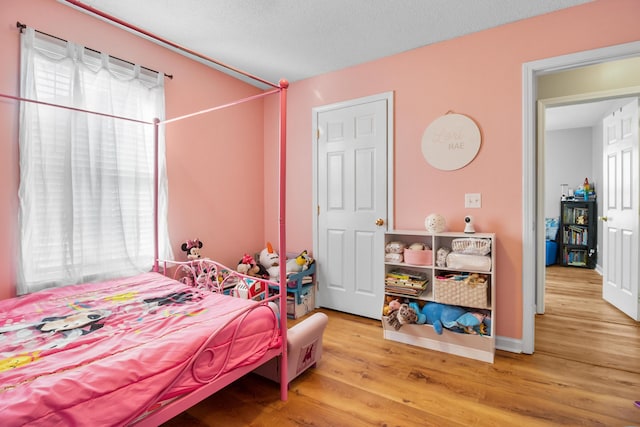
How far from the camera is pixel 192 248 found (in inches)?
114

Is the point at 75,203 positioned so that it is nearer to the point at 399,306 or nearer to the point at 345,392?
the point at 345,392

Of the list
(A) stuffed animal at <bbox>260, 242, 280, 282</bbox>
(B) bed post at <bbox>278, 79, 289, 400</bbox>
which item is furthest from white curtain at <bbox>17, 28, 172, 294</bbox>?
(B) bed post at <bbox>278, 79, 289, 400</bbox>

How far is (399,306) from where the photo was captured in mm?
2660

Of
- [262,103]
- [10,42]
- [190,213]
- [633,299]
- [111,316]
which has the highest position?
[262,103]

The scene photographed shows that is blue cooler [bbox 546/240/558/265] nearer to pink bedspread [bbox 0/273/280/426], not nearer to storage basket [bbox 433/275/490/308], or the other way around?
storage basket [bbox 433/275/490/308]

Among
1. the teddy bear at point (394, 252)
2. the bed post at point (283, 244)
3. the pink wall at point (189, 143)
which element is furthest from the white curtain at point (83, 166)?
the teddy bear at point (394, 252)

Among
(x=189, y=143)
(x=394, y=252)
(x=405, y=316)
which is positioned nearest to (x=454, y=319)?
(x=405, y=316)

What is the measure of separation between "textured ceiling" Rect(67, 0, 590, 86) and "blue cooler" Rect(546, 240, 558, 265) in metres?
4.84

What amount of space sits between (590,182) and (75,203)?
7639mm

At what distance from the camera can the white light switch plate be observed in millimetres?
2615

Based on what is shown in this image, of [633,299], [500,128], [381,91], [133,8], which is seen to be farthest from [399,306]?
[133,8]

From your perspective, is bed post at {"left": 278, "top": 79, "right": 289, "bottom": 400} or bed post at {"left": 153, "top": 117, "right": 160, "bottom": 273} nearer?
bed post at {"left": 278, "top": 79, "right": 289, "bottom": 400}

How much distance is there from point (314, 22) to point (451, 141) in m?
1.46

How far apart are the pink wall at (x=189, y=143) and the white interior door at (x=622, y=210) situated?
377cm
